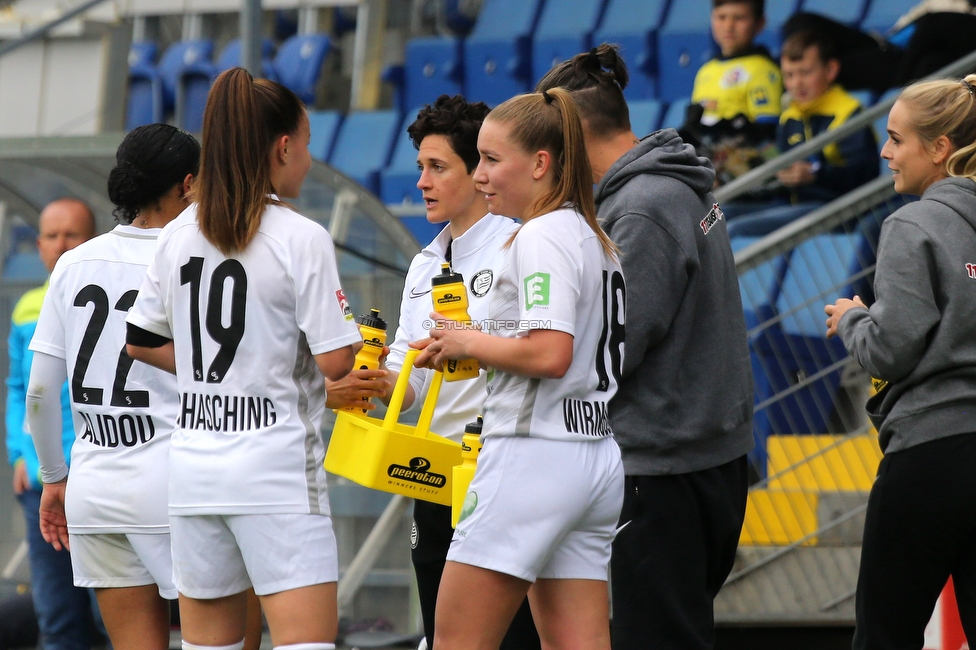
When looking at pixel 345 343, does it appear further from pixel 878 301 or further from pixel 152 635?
pixel 878 301

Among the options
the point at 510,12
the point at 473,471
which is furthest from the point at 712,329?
the point at 510,12

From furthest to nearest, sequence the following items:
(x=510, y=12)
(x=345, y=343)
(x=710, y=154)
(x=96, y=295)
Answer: (x=510, y=12) → (x=710, y=154) → (x=96, y=295) → (x=345, y=343)

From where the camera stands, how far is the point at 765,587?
5027mm

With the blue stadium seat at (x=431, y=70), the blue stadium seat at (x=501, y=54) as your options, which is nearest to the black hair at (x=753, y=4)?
the blue stadium seat at (x=501, y=54)

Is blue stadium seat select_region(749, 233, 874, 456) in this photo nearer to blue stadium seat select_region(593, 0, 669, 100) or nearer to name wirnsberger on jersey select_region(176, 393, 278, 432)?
name wirnsberger on jersey select_region(176, 393, 278, 432)

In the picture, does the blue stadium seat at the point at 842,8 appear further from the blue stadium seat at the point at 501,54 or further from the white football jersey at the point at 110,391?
the white football jersey at the point at 110,391

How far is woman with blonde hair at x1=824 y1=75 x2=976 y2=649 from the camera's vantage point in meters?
3.03

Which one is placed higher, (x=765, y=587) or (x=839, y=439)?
(x=839, y=439)

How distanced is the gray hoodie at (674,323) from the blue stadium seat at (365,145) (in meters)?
7.35

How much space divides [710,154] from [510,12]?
15.9ft

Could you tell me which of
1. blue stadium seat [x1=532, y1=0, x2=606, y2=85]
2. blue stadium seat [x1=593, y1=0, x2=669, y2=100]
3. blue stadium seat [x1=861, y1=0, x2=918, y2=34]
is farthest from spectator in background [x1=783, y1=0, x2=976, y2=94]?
blue stadium seat [x1=532, y1=0, x2=606, y2=85]

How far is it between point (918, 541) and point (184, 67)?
9.71 m

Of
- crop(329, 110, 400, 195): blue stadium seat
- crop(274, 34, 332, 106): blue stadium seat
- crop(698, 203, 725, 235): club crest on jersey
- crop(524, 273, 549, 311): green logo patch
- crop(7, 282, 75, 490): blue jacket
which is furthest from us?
crop(274, 34, 332, 106): blue stadium seat

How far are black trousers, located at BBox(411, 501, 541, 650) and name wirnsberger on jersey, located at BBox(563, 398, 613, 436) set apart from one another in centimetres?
84
